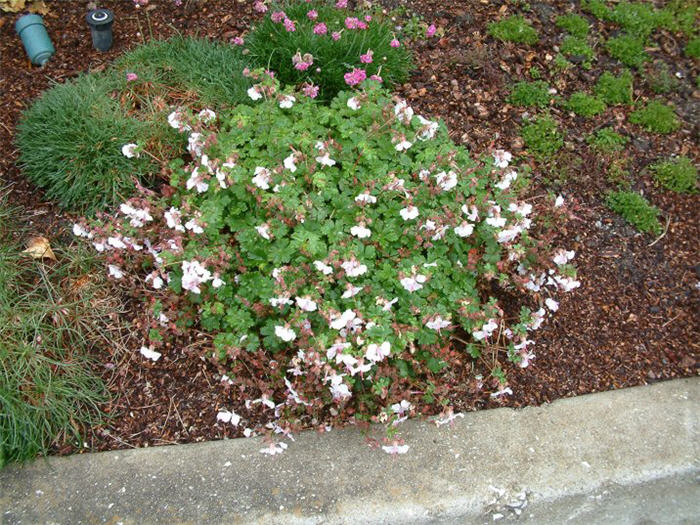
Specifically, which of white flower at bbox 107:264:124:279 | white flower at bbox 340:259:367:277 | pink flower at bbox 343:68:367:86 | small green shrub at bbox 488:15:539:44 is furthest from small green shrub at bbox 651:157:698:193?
white flower at bbox 107:264:124:279

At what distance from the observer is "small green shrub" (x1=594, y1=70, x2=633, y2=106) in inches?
152

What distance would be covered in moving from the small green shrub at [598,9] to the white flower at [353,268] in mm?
3051

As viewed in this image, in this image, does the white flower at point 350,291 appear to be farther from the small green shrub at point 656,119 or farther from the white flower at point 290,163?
the small green shrub at point 656,119

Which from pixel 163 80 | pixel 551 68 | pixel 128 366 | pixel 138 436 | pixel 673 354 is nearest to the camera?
pixel 138 436

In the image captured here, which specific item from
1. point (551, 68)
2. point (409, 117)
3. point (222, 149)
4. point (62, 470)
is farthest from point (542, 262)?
point (62, 470)

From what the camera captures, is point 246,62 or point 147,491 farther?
point 246,62

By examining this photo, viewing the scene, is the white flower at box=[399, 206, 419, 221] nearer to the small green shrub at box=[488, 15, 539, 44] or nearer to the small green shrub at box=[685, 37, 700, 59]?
the small green shrub at box=[488, 15, 539, 44]

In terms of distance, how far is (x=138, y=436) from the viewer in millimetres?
2568

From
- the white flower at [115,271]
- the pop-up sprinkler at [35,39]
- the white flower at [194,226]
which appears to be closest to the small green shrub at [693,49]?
the white flower at [194,226]

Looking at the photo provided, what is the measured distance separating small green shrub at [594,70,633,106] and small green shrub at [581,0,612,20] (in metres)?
0.61

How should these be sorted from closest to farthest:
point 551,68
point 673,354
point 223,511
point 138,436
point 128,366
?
point 223,511 < point 138,436 < point 128,366 < point 673,354 < point 551,68

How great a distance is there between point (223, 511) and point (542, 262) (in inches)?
65.9

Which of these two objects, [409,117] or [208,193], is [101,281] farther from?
[409,117]

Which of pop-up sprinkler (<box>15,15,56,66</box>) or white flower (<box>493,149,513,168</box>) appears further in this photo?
pop-up sprinkler (<box>15,15,56,66</box>)
